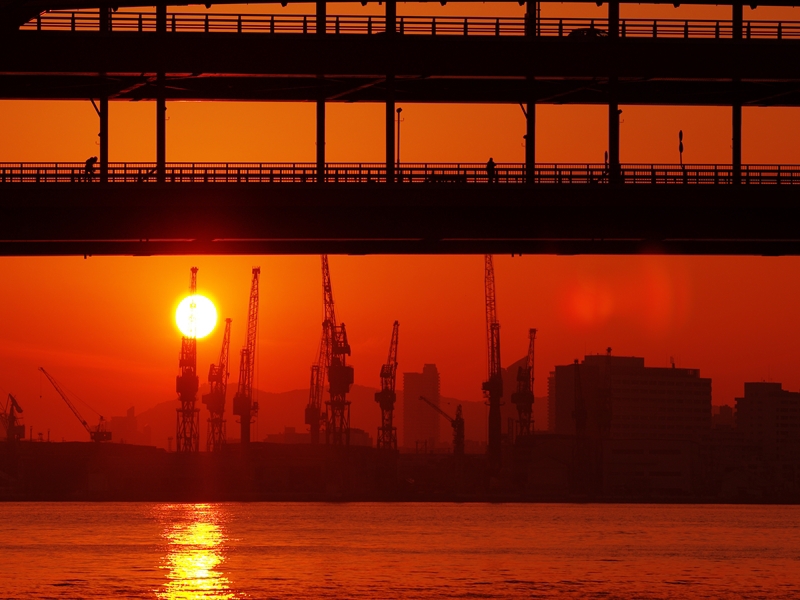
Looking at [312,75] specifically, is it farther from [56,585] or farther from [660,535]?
[660,535]

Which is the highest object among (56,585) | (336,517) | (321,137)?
(321,137)

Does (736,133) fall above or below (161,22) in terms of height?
below

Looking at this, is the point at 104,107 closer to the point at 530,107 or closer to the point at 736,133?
the point at 530,107

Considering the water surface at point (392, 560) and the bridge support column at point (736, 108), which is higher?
the bridge support column at point (736, 108)

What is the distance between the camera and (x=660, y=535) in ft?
491

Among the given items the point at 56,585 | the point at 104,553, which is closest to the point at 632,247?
the point at 56,585

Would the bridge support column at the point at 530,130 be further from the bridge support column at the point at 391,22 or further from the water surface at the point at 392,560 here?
the water surface at the point at 392,560

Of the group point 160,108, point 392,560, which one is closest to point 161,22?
point 160,108

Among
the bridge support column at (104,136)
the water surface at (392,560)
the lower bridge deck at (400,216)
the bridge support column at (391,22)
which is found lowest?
the water surface at (392,560)

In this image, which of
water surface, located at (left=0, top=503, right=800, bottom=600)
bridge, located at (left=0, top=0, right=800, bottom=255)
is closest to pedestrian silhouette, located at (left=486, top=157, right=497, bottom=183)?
bridge, located at (left=0, top=0, right=800, bottom=255)

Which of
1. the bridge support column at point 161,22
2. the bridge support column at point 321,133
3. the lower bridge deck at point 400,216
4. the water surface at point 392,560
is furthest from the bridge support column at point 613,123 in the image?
the water surface at point 392,560

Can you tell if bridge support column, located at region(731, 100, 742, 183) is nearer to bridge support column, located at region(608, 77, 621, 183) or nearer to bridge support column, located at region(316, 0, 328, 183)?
bridge support column, located at region(608, 77, 621, 183)

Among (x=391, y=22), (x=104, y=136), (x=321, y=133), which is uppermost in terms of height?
(x=391, y=22)

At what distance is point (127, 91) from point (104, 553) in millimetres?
56593
